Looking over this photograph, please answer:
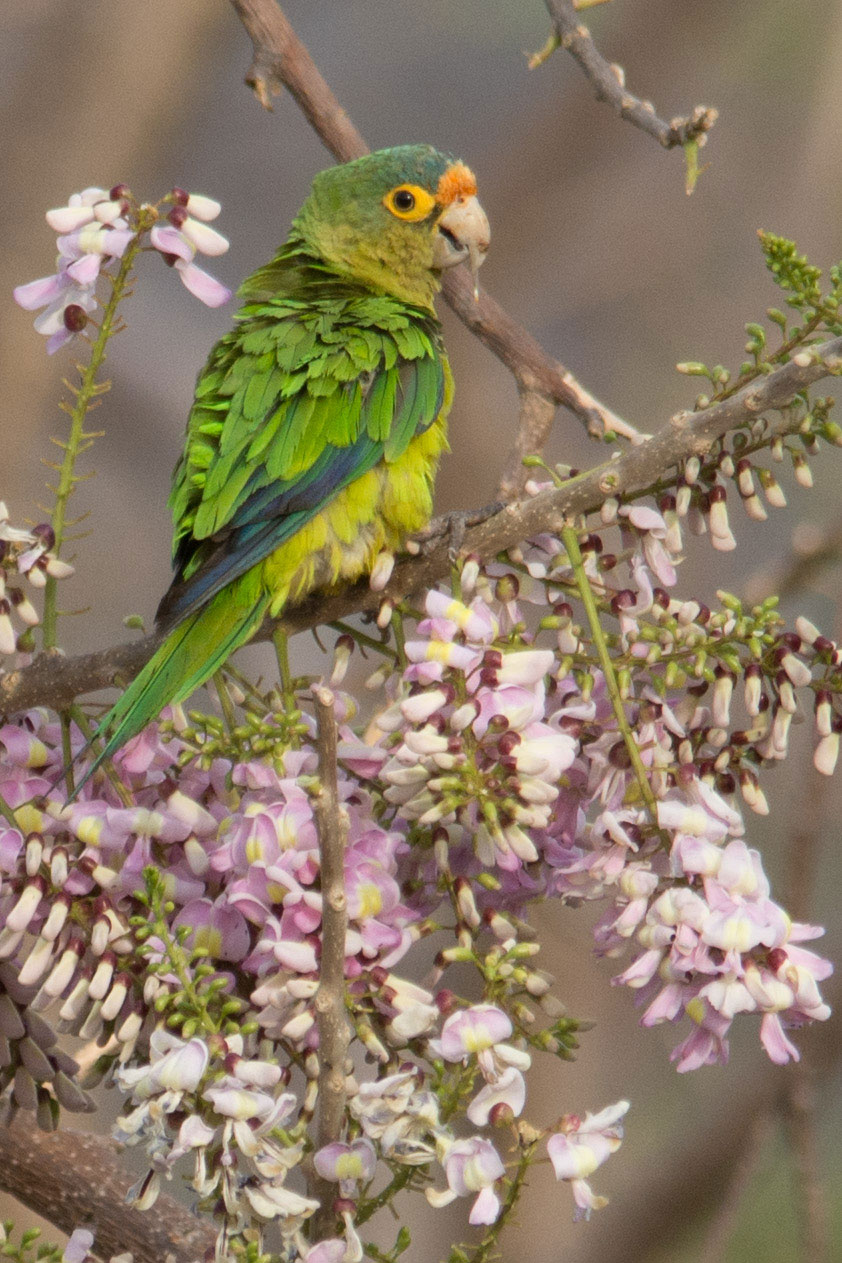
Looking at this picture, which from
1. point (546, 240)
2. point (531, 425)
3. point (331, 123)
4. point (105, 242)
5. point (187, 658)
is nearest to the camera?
point (105, 242)

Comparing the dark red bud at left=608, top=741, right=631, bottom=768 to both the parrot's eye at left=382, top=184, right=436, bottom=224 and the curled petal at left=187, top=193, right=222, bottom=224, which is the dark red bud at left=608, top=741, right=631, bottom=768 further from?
the parrot's eye at left=382, top=184, right=436, bottom=224

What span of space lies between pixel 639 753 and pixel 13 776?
62cm

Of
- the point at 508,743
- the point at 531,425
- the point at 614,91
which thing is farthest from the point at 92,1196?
the point at 614,91

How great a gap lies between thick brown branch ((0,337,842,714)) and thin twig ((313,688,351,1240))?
40 cm

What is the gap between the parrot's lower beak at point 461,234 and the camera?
2.20 meters

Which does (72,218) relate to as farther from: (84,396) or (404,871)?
(404,871)

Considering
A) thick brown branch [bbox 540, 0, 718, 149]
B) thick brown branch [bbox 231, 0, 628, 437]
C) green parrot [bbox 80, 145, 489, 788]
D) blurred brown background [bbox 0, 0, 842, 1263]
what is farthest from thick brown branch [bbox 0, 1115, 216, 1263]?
blurred brown background [bbox 0, 0, 842, 1263]

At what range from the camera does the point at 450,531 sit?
4.98ft

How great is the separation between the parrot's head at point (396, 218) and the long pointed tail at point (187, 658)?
0.78 metres

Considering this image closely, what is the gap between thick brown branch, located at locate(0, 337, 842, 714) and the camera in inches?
49.5

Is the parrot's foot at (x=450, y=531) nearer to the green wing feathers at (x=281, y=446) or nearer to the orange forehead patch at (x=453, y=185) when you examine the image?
the green wing feathers at (x=281, y=446)

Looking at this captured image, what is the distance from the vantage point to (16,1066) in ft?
4.47

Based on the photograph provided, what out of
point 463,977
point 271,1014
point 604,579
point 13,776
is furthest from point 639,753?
point 463,977

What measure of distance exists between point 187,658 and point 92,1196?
0.59m
